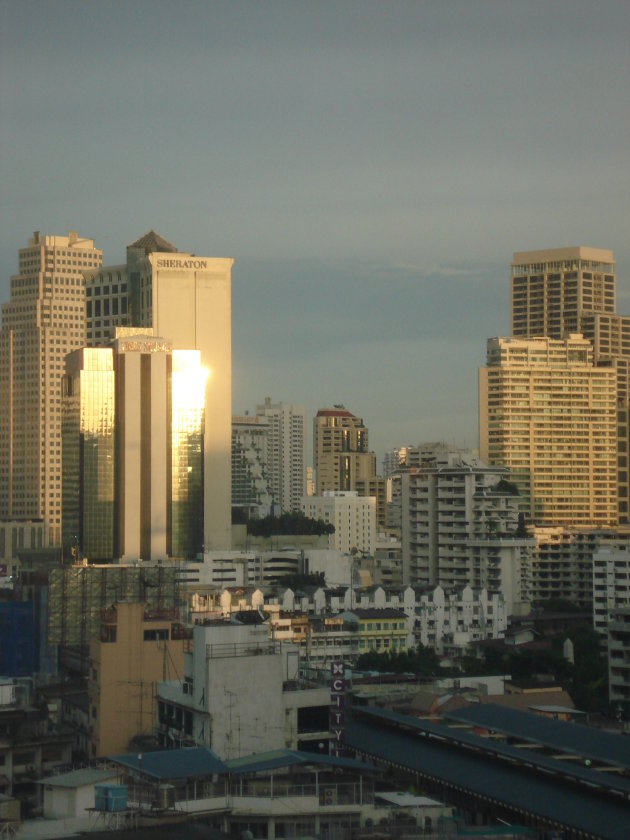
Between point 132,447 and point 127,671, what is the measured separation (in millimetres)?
36174

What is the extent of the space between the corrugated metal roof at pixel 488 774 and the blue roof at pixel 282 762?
2.07 metres

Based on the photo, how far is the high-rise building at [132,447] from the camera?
66938mm

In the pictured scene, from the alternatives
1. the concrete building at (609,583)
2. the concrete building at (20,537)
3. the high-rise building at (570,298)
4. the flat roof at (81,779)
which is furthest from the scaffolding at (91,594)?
the high-rise building at (570,298)

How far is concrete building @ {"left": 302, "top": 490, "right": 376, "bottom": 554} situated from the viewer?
3903 inches

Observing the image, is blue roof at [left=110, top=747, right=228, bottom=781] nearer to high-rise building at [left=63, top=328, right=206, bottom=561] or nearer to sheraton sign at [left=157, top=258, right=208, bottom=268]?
high-rise building at [left=63, top=328, right=206, bottom=561]

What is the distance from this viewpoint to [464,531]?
217ft

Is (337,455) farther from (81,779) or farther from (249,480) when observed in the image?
(81,779)

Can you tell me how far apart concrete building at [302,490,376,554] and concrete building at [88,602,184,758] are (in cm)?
6654

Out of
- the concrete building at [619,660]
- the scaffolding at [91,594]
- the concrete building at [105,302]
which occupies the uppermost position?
the concrete building at [105,302]

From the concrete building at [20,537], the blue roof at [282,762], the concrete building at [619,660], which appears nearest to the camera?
the blue roof at [282,762]

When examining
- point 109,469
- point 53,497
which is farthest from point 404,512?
point 53,497

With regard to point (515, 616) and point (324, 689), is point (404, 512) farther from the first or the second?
point (324, 689)

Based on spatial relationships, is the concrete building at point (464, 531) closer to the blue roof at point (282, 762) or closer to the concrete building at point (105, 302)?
the concrete building at point (105, 302)

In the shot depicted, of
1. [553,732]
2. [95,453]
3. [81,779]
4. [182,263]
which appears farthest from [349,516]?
[81,779]
